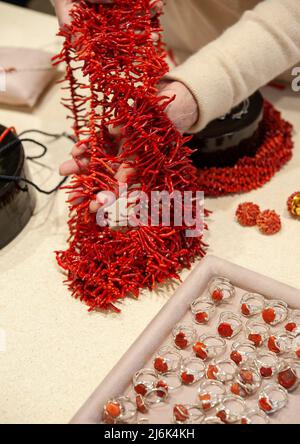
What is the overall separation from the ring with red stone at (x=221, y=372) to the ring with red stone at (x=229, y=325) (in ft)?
0.14

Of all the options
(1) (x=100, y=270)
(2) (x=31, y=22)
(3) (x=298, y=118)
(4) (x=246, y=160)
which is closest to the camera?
(1) (x=100, y=270)

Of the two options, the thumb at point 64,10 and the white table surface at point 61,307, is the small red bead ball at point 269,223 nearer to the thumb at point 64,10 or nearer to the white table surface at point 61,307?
the white table surface at point 61,307

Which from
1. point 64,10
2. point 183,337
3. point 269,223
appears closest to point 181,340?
point 183,337

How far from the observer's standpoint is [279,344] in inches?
26.9

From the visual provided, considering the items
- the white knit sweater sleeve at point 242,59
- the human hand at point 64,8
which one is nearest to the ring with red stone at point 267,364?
the white knit sweater sleeve at point 242,59

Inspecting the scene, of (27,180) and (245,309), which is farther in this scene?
(27,180)

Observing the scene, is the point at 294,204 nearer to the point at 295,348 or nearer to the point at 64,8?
the point at 295,348

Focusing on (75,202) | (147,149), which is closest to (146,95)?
(147,149)

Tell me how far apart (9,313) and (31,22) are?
805mm

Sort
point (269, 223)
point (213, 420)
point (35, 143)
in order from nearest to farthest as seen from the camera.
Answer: point (213, 420), point (269, 223), point (35, 143)

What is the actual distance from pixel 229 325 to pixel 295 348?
3.2 inches

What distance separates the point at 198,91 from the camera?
2.57 feet

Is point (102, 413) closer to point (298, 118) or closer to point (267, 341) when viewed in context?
point (267, 341)

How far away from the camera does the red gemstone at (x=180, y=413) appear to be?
0.62m
